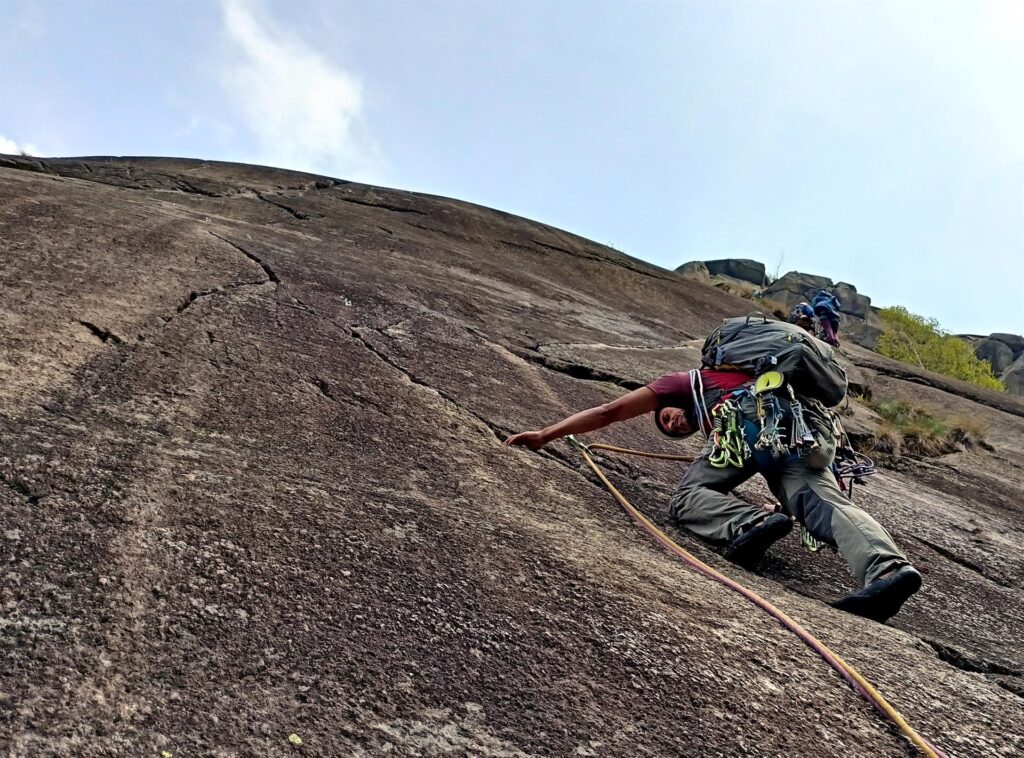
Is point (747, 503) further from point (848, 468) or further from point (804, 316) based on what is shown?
point (804, 316)

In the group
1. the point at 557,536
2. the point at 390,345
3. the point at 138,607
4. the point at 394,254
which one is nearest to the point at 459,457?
the point at 557,536

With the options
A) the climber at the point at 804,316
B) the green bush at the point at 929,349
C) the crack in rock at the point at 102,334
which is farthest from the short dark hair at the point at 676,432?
the green bush at the point at 929,349

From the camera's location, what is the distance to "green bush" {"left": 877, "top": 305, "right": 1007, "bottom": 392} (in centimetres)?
2547

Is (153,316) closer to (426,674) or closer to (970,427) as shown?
(426,674)

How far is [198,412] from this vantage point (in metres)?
2.89

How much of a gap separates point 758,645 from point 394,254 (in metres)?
5.92

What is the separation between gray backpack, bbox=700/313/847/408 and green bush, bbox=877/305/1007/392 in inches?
928

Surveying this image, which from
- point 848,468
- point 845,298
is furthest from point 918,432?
point 845,298

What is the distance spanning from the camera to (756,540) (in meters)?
2.99

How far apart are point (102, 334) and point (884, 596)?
11.0 feet

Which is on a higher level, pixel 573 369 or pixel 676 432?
pixel 573 369

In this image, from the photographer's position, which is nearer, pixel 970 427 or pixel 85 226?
pixel 85 226

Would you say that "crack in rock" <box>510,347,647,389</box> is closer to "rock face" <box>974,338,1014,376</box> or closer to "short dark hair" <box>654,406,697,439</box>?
"short dark hair" <box>654,406,697,439</box>

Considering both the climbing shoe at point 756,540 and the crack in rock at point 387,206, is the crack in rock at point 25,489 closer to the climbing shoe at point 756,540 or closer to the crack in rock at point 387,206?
the climbing shoe at point 756,540
